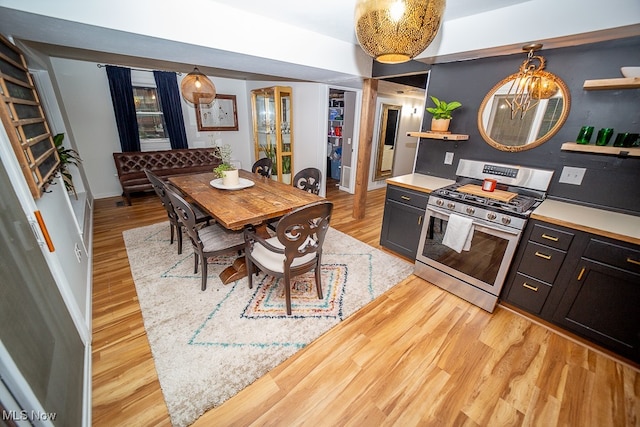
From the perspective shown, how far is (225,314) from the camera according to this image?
1957 mm

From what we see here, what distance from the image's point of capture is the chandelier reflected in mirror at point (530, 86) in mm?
1973

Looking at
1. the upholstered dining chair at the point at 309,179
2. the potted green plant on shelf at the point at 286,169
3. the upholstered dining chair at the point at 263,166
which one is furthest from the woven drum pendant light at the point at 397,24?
the potted green plant on shelf at the point at 286,169

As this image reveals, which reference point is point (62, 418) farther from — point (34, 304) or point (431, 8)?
point (431, 8)

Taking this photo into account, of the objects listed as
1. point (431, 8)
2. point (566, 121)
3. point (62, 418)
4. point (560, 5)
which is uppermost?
point (560, 5)

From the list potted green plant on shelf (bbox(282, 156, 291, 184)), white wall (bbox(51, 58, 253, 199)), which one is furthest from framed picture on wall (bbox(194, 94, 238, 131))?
potted green plant on shelf (bbox(282, 156, 291, 184))

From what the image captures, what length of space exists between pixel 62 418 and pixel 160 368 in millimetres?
551

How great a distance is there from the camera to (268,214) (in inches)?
77.8

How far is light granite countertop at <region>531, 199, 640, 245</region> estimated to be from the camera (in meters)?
1.53

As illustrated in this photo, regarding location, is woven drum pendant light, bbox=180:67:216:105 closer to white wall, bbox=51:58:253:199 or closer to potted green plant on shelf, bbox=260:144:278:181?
potted green plant on shelf, bbox=260:144:278:181

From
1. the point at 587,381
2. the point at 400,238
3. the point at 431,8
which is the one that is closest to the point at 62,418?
the point at 431,8

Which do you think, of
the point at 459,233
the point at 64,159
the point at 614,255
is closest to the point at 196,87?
the point at 64,159

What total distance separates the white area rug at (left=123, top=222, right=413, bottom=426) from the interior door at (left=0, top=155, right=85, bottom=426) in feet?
1.55

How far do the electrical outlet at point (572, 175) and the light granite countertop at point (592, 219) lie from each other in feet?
0.61

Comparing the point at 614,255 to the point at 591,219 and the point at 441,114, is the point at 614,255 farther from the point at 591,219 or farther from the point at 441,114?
the point at 441,114
